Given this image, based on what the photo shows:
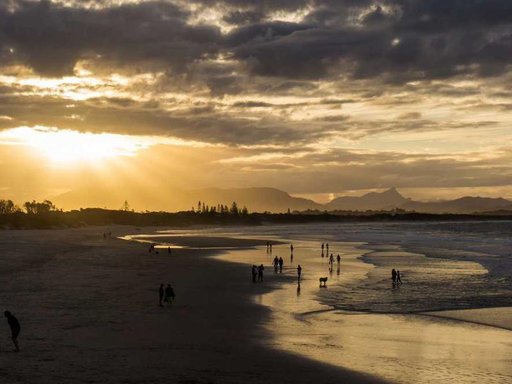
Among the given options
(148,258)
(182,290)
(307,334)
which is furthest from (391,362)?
(148,258)

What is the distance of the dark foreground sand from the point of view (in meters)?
18.3

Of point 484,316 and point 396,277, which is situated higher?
point 396,277

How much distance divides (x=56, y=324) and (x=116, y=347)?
5292mm

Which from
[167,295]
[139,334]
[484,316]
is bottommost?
[484,316]

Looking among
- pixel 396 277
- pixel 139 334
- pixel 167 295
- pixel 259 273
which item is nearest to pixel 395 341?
pixel 139 334

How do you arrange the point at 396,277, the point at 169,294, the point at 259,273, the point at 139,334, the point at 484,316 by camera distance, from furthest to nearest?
the point at 259,273 < the point at 396,277 < the point at 169,294 < the point at 484,316 < the point at 139,334

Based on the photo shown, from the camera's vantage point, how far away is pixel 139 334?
24047 millimetres

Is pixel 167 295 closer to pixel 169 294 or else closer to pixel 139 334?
pixel 169 294

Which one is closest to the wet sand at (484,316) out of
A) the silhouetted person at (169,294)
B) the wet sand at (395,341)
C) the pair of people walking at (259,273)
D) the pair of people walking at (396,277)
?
the wet sand at (395,341)

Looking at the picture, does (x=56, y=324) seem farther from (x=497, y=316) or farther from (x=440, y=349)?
(x=497, y=316)

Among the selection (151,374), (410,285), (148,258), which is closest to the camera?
(151,374)

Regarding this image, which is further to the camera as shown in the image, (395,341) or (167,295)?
(167,295)

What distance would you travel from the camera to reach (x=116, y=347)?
71.0 feet

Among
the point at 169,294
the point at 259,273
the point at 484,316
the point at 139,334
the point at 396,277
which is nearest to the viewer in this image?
the point at 139,334
